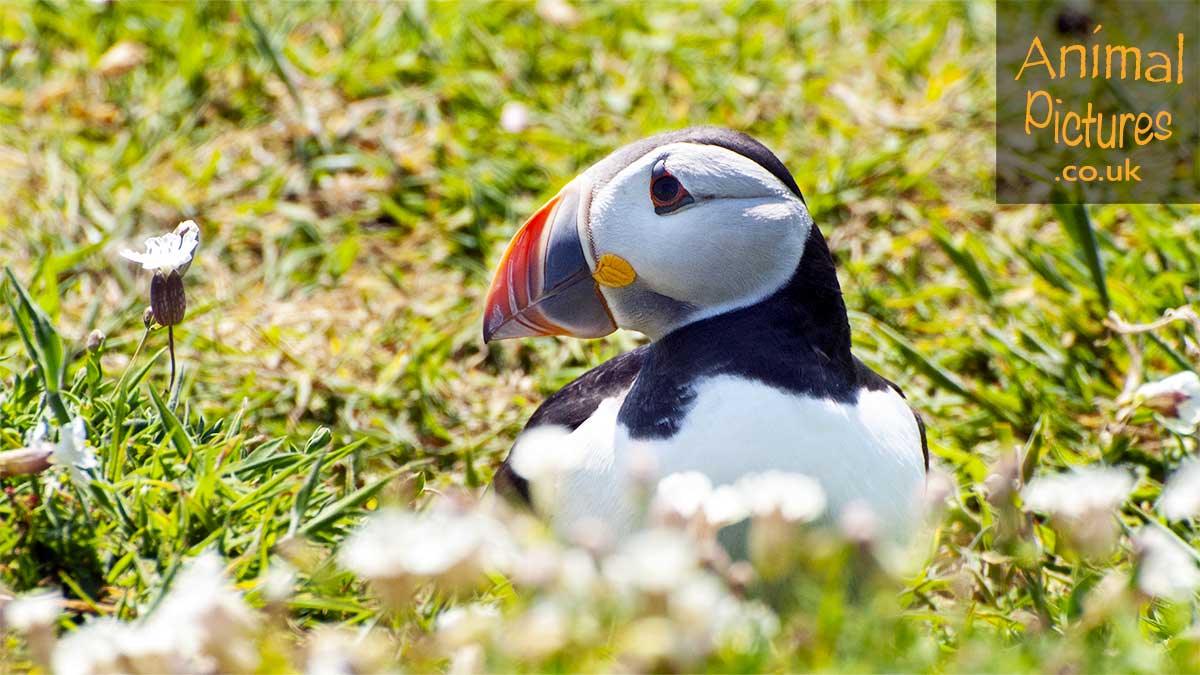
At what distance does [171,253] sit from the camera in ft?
8.01

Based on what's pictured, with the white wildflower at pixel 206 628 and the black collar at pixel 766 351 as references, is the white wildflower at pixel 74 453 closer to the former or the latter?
the white wildflower at pixel 206 628

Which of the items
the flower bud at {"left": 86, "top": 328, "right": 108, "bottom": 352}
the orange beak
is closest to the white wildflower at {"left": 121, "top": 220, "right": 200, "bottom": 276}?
the flower bud at {"left": 86, "top": 328, "right": 108, "bottom": 352}

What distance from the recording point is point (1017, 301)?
378 centimetres

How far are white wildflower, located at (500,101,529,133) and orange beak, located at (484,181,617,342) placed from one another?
76.8 inches

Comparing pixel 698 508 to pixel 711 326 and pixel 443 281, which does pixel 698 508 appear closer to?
pixel 711 326

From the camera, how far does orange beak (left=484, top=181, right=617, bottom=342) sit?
2543 millimetres

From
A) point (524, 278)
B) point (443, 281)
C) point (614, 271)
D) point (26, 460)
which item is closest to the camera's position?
point (26, 460)

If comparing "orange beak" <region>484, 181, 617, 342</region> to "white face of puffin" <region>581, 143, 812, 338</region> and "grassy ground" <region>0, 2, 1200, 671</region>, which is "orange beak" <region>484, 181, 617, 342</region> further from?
"grassy ground" <region>0, 2, 1200, 671</region>

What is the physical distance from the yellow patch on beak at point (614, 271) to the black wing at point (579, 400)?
24 centimetres

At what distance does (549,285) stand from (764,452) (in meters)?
0.58

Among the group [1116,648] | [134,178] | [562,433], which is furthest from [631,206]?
[134,178]

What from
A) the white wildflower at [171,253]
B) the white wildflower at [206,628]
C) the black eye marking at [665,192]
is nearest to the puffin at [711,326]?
the black eye marking at [665,192]

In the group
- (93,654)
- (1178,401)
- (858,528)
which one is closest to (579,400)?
(858,528)

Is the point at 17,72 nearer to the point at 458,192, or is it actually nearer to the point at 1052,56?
the point at 458,192
